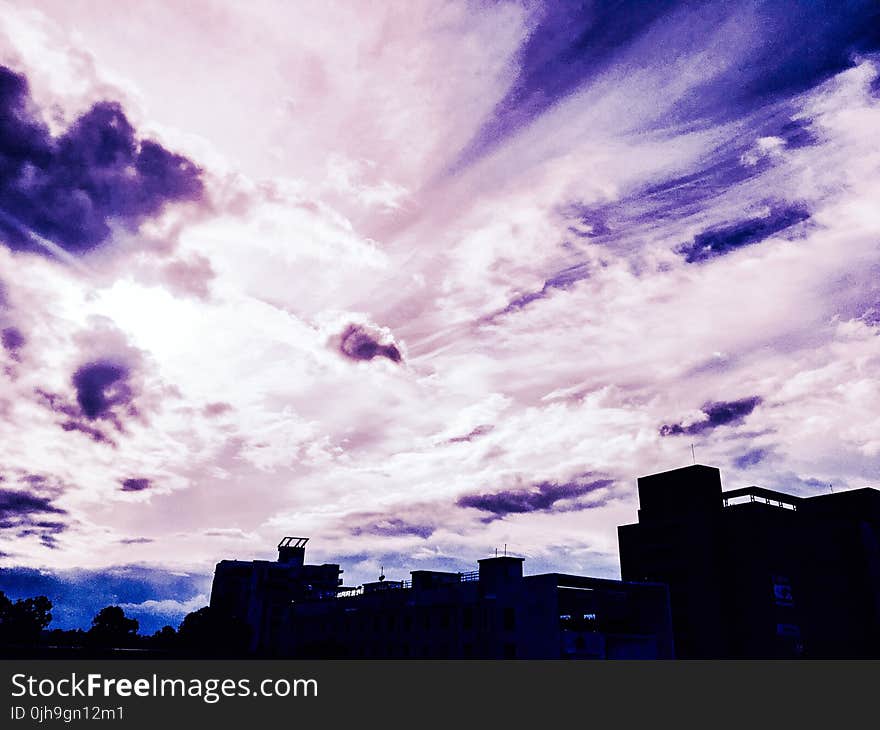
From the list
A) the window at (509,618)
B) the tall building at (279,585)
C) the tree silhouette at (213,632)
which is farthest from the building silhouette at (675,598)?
the tall building at (279,585)

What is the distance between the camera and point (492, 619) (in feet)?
270

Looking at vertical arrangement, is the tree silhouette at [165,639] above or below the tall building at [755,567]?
below

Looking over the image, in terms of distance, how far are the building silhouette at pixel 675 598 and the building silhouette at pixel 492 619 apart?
0.18 m

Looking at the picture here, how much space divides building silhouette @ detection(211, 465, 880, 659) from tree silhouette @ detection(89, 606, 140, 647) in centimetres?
6399

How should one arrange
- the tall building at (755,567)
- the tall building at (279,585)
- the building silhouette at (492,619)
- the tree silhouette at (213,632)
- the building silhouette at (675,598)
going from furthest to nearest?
the tall building at (279,585), the tree silhouette at (213,632), the tall building at (755,567), the building silhouette at (675,598), the building silhouette at (492,619)

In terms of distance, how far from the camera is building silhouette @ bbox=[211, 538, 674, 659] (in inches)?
3120

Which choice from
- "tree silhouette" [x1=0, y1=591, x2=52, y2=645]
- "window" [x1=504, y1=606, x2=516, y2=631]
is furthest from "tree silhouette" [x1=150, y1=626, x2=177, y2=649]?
"window" [x1=504, y1=606, x2=516, y2=631]

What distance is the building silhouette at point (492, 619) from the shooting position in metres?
79.2

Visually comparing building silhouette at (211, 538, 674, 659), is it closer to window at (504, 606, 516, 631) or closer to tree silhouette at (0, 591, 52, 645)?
window at (504, 606, 516, 631)

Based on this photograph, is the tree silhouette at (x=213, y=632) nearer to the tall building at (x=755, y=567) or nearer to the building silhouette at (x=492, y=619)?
the building silhouette at (x=492, y=619)

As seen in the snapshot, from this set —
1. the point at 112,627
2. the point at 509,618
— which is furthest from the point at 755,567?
the point at 112,627
